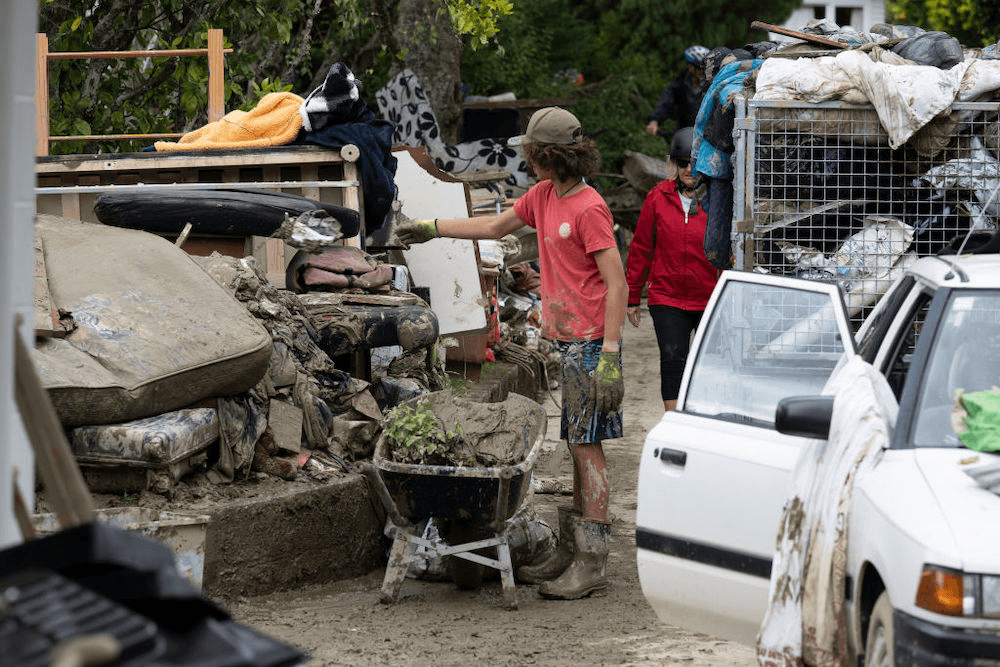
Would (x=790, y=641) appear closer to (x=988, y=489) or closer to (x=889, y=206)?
(x=988, y=489)

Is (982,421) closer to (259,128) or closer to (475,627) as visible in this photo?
(475,627)

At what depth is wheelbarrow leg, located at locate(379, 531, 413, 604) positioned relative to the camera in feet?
19.2

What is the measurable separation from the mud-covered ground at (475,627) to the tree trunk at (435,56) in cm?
827

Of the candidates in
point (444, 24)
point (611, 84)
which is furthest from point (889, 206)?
point (611, 84)

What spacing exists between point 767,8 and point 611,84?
11.1 ft

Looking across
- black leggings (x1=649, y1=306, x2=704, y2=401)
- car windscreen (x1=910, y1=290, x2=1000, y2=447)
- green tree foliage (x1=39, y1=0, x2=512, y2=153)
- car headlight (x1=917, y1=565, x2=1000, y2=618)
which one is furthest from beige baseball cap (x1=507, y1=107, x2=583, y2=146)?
green tree foliage (x1=39, y1=0, x2=512, y2=153)

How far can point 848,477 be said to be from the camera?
3.81m

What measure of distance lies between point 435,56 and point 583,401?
8.98m

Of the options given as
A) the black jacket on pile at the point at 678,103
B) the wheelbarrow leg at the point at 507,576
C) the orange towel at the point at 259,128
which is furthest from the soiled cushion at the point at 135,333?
the black jacket on pile at the point at 678,103

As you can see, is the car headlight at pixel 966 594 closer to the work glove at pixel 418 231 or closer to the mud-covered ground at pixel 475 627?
the mud-covered ground at pixel 475 627

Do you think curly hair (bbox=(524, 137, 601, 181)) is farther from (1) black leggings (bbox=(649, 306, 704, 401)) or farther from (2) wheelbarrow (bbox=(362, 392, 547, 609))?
(1) black leggings (bbox=(649, 306, 704, 401))

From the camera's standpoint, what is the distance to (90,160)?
8.51 m

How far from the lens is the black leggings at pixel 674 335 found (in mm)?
7934

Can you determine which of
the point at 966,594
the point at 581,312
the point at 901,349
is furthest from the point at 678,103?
the point at 966,594
